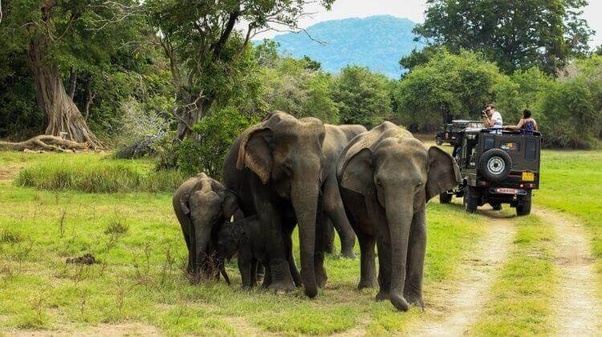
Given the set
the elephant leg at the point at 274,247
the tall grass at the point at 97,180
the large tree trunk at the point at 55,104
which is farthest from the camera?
the large tree trunk at the point at 55,104

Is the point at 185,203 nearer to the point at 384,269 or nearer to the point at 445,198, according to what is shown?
the point at 384,269

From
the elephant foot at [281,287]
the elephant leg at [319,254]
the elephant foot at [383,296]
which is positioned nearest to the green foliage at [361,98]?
the elephant leg at [319,254]

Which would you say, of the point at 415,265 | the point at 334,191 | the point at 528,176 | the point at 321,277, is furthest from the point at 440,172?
the point at 528,176

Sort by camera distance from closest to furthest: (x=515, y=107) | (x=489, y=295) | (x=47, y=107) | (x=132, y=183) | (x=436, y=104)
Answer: (x=489, y=295) → (x=132, y=183) → (x=47, y=107) → (x=515, y=107) → (x=436, y=104)

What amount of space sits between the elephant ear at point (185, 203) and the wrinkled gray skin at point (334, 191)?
2.03 meters

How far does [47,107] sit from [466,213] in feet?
87.1

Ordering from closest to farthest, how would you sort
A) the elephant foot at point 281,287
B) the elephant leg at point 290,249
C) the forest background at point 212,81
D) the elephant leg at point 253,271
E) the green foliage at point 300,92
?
1. the elephant foot at point 281,287
2. the elephant leg at point 290,249
3. the elephant leg at point 253,271
4. the forest background at point 212,81
5. the green foliage at point 300,92

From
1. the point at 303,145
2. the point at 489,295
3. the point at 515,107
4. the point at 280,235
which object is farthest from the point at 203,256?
the point at 515,107

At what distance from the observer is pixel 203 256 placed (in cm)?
1243

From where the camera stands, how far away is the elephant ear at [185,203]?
1248 cm

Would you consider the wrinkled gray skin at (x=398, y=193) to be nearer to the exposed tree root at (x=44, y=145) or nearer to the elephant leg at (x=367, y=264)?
the elephant leg at (x=367, y=264)

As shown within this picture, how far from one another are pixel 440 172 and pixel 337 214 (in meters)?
2.97

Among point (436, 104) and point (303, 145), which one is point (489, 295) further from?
point (436, 104)

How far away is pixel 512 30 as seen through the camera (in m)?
92.2
